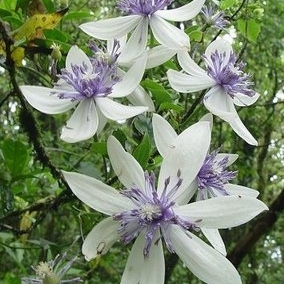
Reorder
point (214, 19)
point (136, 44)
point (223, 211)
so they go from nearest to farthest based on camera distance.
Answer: point (223, 211)
point (136, 44)
point (214, 19)

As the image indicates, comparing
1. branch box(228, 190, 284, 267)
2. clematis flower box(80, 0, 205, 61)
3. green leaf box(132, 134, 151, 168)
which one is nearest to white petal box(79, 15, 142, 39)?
clematis flower box(80, 0, 205, 61)

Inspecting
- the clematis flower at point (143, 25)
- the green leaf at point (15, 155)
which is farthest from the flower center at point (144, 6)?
the green leaf at point (15, 155)

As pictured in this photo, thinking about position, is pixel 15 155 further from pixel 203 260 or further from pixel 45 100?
pixel 203 260

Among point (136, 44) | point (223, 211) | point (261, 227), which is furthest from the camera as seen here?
point (261, 227)

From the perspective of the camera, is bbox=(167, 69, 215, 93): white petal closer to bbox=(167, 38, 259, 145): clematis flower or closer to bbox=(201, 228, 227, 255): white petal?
bbox=(167, 38, 259, 145): clematis flower

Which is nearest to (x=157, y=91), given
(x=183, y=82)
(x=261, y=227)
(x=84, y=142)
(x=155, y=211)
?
(x=183, y=82)

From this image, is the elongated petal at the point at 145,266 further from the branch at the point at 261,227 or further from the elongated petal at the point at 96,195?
the branch at the point at 261,227

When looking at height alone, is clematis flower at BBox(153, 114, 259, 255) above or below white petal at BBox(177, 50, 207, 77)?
below

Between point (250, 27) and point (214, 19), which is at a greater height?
point (214, 19)
